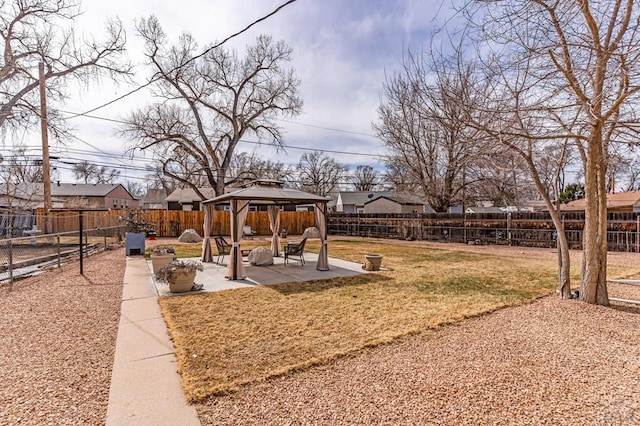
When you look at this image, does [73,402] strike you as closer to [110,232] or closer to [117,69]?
[117,69]

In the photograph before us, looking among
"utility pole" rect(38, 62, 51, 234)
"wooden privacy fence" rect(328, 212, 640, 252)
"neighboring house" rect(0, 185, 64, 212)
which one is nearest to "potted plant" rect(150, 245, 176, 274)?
"utility pole" rect(38, 62, 51, 234)

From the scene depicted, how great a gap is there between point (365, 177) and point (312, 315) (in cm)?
4987

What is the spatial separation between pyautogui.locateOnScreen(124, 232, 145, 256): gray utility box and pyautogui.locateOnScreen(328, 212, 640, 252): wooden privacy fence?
14802 mm

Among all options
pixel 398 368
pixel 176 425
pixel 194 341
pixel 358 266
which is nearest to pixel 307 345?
pixel 398 368

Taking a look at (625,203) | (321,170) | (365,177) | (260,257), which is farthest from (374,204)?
(260,257)

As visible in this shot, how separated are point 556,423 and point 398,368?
1303 millimetres

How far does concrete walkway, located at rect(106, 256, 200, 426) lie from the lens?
2562mm

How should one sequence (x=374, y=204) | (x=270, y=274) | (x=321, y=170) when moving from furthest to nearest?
1. (x=321, y=170)
2. (x=374, y=204)
3. (x=270, y=274)

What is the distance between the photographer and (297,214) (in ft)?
89.2

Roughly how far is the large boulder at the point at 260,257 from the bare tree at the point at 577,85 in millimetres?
7081

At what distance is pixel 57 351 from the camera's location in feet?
12.6

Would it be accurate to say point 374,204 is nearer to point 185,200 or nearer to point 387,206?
point 387,206

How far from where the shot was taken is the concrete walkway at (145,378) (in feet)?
8.41

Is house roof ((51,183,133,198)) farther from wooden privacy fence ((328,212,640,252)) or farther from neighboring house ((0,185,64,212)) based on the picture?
wooden privacy fence ((328,212,640,252))
